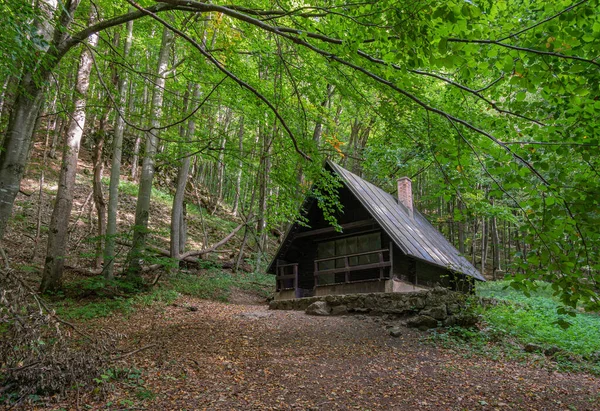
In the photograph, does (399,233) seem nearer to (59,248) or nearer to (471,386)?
(471,386)

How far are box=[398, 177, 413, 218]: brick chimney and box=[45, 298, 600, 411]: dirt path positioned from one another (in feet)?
32.9

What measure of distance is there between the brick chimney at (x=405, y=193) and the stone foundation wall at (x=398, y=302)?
8.20m

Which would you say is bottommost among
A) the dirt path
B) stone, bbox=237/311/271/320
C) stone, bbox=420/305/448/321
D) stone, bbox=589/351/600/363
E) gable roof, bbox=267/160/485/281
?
stone, bbox=589/351/600/363

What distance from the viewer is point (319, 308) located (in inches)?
436

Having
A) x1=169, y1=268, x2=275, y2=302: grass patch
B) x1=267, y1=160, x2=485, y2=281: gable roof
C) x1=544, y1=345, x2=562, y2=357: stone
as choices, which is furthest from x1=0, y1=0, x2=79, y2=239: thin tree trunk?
x1=544, y1=345, x2=562, y2=357: stone

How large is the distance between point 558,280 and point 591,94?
1.79 metres

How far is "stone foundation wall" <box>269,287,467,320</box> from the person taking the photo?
9641 mm

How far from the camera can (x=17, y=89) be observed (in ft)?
16.8

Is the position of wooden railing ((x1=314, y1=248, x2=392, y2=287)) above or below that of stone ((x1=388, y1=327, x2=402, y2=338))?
above

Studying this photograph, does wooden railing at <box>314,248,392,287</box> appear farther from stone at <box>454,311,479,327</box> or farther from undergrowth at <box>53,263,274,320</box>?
undergrowth at <box>53,263,274,320</box>

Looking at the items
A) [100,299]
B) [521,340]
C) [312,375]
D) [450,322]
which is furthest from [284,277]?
[312,375]

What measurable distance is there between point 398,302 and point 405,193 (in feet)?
29.6

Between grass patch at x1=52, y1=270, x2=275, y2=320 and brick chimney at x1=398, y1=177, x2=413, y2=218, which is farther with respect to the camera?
brick chimney at x1=398, y1=177, x2=413, y2=218

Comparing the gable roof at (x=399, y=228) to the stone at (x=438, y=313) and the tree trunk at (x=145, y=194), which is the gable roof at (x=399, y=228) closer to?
the stone at (x=438, y=313)
